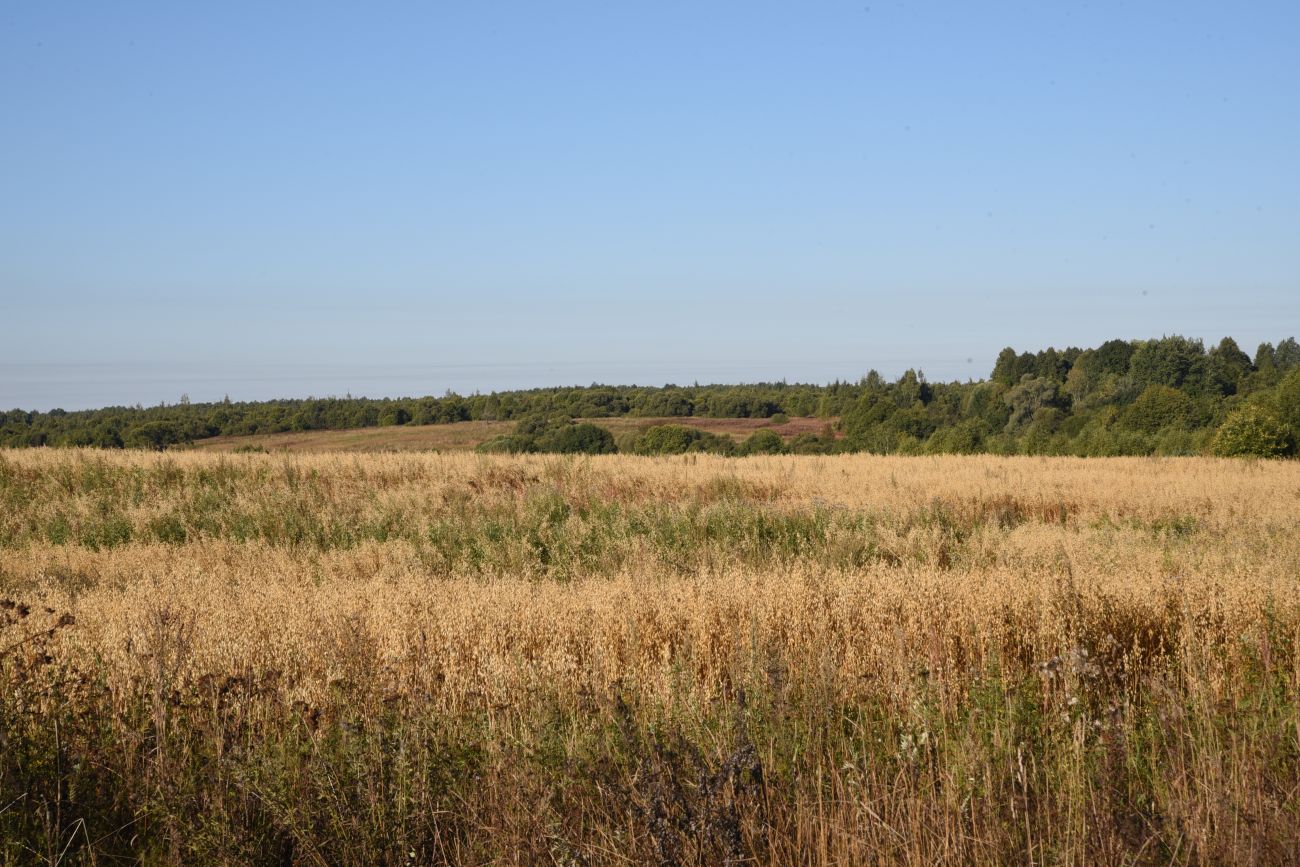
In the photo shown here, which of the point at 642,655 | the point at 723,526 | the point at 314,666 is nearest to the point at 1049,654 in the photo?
the point at 642,655

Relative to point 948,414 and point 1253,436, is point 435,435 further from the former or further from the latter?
point 948,414

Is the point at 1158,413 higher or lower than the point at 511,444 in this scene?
higher

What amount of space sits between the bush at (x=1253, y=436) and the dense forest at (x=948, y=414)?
0.06m

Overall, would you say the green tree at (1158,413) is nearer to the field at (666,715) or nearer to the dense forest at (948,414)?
the dense forest at (948,414)

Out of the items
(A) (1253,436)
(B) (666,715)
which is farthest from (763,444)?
(B) (666,715)

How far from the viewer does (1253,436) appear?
39.7m

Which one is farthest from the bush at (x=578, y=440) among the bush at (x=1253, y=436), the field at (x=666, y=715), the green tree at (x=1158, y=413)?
the field at (x=666, y=715)

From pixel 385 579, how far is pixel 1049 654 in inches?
257

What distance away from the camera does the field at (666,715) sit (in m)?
3.56

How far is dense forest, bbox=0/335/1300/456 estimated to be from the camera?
155 feet

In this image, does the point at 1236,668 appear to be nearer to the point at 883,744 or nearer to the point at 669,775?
the point at 883,744

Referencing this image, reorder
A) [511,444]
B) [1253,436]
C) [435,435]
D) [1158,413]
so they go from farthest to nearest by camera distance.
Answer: [435,435] → [1158,413] → [511,444] → [1253,436]

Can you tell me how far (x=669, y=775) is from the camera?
375 centimetres

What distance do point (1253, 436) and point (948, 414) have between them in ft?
132
